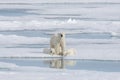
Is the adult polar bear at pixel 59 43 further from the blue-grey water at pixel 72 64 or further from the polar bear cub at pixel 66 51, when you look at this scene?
the blue-grey water at pixel 72 64

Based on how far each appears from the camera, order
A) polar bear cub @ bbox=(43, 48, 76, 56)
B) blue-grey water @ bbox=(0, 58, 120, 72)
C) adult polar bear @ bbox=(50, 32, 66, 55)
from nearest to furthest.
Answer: blue-grey water @ bbox=(0, 58, 120, 72)
polar bear cub @ bbox=(43, 48, 76, 56)
adult polar bear @ bbox=(50, 32, 66, 55)

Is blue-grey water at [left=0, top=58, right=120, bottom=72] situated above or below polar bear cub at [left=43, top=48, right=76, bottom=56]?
below

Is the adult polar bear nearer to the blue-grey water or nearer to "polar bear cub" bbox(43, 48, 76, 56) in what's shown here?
"polar bear cub" bbox(43, 48, 76, 56)

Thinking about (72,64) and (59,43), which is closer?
(72,64)

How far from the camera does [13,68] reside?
10328 mm

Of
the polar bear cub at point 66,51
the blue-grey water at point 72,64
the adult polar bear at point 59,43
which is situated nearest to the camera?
the blue-grey water at point 72,64

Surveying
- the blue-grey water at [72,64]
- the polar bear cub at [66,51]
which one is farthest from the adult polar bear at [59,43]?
the blue-grey water at [72,64]

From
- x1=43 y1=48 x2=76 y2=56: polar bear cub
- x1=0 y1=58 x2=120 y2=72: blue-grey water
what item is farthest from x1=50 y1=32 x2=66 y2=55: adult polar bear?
x1=0 y1=58 x2=120 y2=72: blue-grey water

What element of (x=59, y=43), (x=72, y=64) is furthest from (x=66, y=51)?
(x=72, y=64)

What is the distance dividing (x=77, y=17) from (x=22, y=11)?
4.10m

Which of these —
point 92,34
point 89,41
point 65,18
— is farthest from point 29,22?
point 89,41

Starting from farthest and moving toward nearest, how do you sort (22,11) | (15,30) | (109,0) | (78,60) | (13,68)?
(109,0) < (22,11) < (15,30) < (78,60) < (13,68)

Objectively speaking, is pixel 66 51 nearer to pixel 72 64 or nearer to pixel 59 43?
pixel 59 43

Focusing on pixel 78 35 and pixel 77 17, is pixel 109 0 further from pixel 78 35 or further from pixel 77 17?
pixel 78 35
